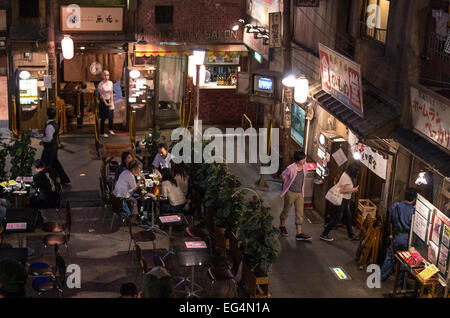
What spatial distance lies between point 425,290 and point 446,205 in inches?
67.8

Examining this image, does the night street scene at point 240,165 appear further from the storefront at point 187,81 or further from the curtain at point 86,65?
the curtain at point 86,65

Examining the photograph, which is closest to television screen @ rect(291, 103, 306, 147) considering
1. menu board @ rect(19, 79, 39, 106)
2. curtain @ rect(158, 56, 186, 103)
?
curtain @ rect(158, 56, 186, 103)

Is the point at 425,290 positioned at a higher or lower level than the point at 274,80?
lower

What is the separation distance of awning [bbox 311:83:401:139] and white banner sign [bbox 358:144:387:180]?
35.7 inches

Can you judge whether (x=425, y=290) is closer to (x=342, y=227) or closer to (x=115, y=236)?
(x=342, y=227)

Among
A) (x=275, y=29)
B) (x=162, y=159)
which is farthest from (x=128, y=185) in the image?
(x=275, y=29)

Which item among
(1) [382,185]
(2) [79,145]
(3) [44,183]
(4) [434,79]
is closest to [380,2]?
(4) [434,79]

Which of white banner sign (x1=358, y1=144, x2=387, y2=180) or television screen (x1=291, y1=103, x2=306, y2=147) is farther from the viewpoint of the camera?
television screen (x1=291, y1=103, x2=306, y2=147)

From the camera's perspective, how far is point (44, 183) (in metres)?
16.3

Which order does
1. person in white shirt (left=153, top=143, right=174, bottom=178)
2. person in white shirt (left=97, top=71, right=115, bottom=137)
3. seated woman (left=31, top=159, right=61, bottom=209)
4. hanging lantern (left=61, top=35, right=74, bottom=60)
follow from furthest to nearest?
person in white shirt (left=97, top=71, right=115, bottom=137) → hanging lantern (left=61, top=35, right=74, bottom=60) → person in white shirt (left=153, top=143, right=174, bottom=178) → seated woman (left=31, top=159, right=61, bottom=209)

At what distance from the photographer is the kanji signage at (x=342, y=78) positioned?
14.3m

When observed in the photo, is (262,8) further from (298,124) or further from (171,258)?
(171,258)

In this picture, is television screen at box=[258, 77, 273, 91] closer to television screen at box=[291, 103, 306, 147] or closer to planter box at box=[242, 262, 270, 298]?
television screen at box=[291, 103, 306, 147]

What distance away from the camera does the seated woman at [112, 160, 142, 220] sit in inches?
625
